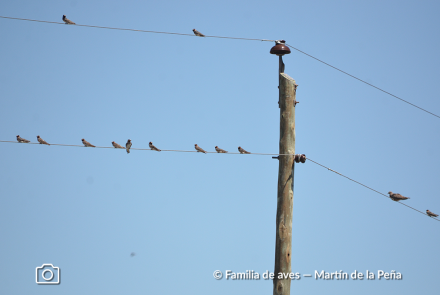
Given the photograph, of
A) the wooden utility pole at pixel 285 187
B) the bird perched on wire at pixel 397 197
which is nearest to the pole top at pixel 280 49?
the wooden utility pole at pixel 285 187

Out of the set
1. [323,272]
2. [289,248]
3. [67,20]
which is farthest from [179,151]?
[67,20]

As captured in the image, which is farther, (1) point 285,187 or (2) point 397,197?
(2) point 397,197

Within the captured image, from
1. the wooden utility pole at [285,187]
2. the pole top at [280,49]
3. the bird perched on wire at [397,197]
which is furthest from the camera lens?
the bird perched on wire at [397,197]

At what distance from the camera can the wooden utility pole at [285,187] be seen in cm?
1044

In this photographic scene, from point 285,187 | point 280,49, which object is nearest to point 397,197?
point 285,187

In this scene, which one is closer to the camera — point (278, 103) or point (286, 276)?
point (286, 276)

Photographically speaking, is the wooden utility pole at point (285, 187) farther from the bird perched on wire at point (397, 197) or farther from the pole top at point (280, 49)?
the bird perched on wire at point (397, 197)

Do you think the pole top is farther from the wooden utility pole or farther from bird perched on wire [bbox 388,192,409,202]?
bird perched on wire [bbox 388,192,409,202]

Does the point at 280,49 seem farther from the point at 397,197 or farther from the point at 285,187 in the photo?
the point at 397,197

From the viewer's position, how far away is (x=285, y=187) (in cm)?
1068

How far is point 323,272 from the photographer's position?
13453 millimetres

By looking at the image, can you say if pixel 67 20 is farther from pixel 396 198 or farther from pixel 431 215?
pixel 431 215

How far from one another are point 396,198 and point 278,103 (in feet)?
13.2

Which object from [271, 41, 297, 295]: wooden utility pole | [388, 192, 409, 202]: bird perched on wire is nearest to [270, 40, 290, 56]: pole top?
[271, 41, 297, 295]: wooden utility pole
